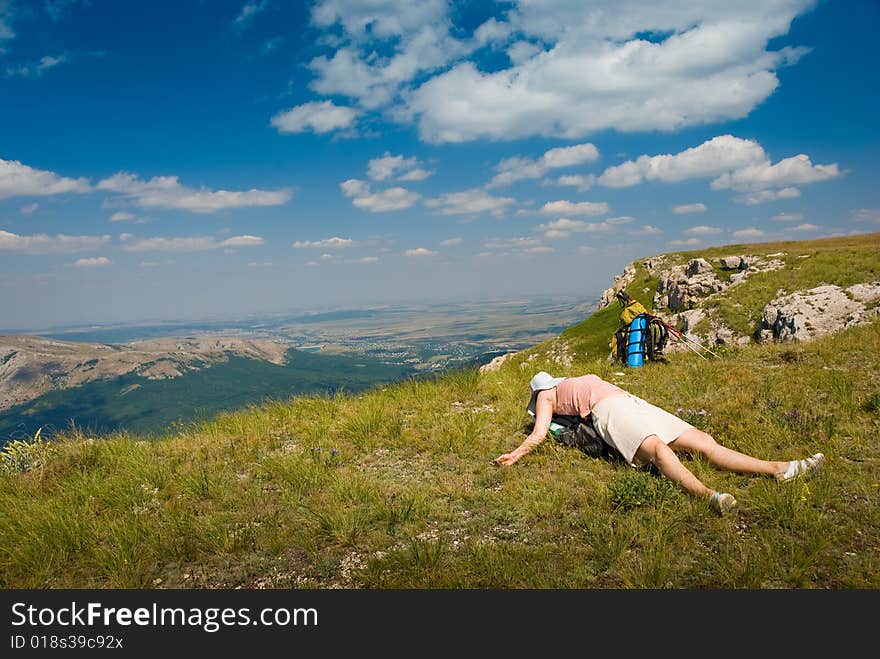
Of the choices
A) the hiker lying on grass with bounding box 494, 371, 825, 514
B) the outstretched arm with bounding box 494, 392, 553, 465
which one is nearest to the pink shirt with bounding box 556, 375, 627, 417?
the hiker lying on grass with bounding box 494, 371, 825, 514

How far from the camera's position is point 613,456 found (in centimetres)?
639

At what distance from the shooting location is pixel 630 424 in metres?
6.08

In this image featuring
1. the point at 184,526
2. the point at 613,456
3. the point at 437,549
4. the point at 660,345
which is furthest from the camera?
the point at 660,345

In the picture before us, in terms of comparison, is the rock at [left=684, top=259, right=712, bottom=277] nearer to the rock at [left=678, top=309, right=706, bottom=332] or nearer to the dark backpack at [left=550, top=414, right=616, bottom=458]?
the rock at [left=678, top=309, right=706, bottom=332]

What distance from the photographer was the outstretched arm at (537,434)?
21.3 feet

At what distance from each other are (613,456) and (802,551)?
106 inches

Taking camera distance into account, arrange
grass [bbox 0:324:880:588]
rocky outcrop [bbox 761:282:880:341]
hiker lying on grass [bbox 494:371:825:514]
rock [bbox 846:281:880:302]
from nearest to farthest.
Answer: grass [bbox 0:324:880:588] < hiker lying on grass [bbox 494:371:825:514] < rocky outcrop [bbox 761:282:880:341] < rock [bbox 846:281:880:302]

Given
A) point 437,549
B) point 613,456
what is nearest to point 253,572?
point 437,549

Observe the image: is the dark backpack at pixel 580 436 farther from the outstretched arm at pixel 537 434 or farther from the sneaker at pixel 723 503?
the sneaker at pixel 723 503

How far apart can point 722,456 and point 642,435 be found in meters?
1.03

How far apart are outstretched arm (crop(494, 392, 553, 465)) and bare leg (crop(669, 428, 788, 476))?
179 cm

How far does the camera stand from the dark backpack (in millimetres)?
6461

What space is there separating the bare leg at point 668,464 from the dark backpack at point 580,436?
56cm

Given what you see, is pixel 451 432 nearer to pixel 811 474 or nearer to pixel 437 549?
pixel 437 549
